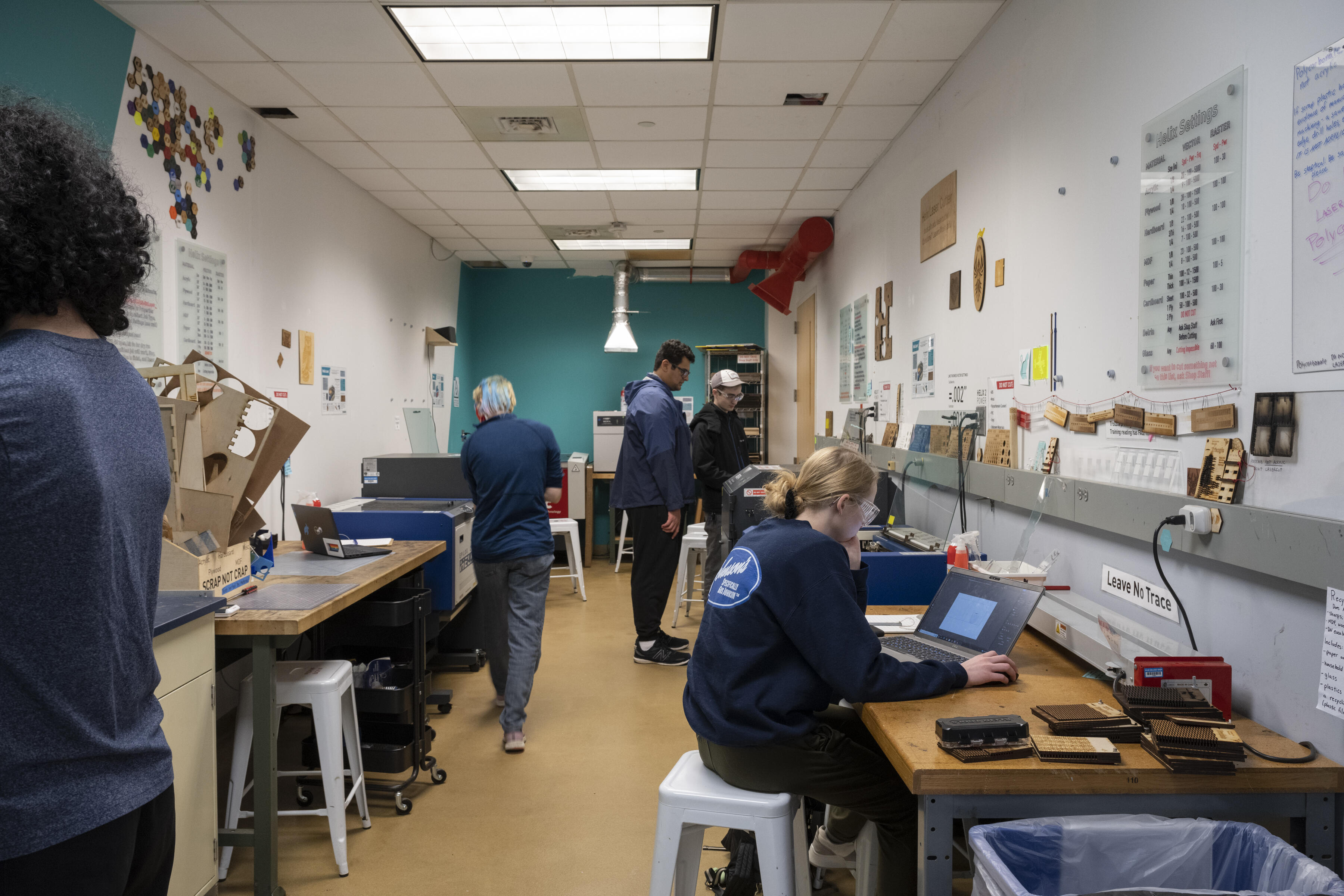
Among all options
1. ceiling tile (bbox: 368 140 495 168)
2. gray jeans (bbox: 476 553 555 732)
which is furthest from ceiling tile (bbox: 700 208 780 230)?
gray jeans (bbox: 476 553 555 732)

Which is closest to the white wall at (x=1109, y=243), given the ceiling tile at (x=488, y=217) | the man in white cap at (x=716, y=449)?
the man in white cap at (x=716, y=449)

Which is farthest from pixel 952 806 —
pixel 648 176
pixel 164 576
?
pixel 648 176

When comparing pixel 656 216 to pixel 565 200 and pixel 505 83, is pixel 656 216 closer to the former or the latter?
pixel 565 200

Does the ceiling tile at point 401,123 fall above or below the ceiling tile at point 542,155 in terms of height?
below

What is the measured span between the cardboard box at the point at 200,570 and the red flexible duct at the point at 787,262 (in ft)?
15.3

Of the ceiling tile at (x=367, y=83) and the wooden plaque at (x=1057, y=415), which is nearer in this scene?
the wooden plaque at (x=1057, y=415)

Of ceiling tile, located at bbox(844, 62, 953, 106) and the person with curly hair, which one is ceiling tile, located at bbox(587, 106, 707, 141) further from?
the person with curly hair

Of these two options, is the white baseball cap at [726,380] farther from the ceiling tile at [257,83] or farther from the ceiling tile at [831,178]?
the ceiling tile at [257,83]

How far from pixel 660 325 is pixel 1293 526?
715 centimetres

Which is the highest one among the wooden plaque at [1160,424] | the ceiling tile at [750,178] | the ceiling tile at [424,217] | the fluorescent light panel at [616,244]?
the fluorescent light panel at [616,244]

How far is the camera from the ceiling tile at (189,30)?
2.84m

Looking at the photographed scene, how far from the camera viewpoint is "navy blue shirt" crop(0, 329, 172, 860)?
881 millimetres

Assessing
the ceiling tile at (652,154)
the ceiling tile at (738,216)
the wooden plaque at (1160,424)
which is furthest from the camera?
the ceiling tile at (738,216)

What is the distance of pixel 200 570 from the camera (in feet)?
7.01
